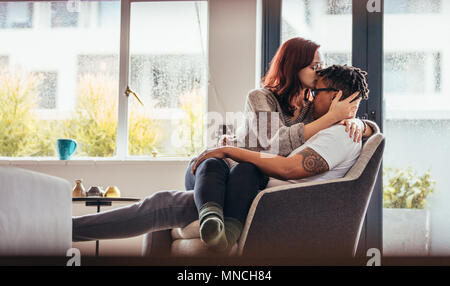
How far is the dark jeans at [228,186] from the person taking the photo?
1.65 m

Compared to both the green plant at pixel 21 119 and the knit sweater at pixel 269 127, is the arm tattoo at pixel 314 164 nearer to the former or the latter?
the knit sweater at pixel 269 127

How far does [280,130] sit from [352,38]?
205cm

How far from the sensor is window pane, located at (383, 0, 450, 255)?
3.76m

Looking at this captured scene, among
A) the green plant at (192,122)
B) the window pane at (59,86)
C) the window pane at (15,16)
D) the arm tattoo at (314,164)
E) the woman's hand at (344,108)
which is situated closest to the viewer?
the arm tattoo at (314,164)

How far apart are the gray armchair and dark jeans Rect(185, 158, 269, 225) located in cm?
4

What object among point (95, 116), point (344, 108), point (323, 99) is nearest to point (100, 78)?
point (95, 116)

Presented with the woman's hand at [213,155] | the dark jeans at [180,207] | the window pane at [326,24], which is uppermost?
the window pane at [326,24]

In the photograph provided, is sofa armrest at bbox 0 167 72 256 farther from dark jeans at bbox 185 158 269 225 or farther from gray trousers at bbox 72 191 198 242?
dark jeans at bbox 185 158 269 225

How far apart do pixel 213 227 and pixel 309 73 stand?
1.09 meters

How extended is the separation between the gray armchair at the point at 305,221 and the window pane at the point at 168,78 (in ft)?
8.12

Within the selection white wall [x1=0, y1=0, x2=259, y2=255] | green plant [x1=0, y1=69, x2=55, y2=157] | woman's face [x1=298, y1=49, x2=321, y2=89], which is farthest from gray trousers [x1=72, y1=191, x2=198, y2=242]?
green plant [x1=0, y1=69, x2=55, y2=157]

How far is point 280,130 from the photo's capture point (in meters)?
2.10

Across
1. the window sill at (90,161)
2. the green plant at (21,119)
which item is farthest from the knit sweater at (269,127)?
the green plant at (21,119)
